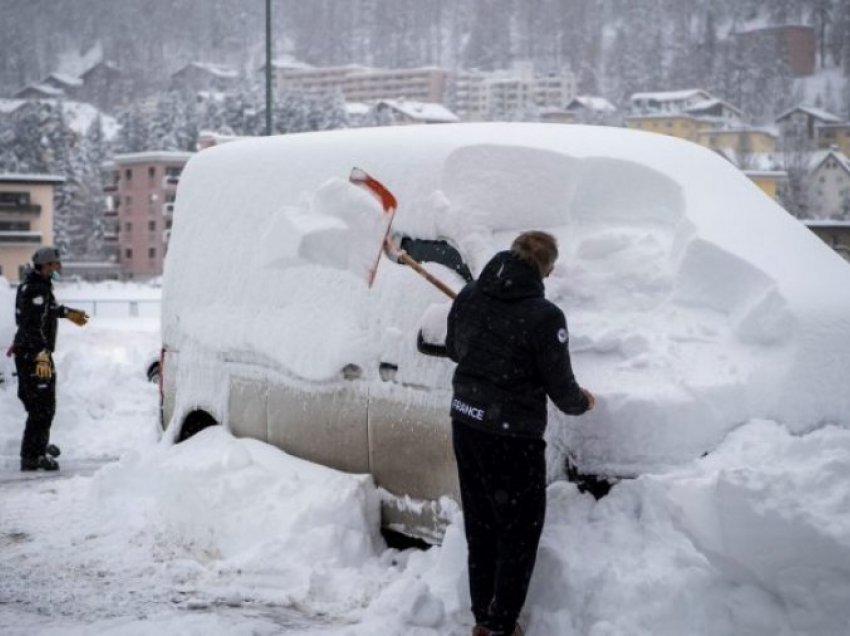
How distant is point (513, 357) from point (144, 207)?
88781mm

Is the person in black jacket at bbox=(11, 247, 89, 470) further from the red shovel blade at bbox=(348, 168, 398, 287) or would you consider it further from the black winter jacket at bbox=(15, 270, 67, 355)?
the red shovel blade at bbox=(348, 168, 398, 287)

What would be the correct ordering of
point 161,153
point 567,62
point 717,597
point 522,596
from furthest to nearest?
point 567,62 < point 161,153 < point 522,596 < point 717,597

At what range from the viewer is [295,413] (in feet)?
19.4

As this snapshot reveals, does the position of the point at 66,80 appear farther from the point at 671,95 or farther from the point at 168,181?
the point at 168,181

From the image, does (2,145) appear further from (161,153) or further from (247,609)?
(247,609)

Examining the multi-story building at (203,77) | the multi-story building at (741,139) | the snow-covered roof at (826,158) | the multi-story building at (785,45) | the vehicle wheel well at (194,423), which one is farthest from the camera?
the multi-story building at (203,77)

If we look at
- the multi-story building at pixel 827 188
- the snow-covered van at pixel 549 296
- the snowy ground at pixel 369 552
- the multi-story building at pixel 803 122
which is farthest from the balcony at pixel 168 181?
the snow-covered van at pixel 549 296

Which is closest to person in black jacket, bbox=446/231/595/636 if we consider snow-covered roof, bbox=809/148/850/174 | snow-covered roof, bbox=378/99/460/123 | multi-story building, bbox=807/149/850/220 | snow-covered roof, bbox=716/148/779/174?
snow-covered roof, bbox=809/148/850/174

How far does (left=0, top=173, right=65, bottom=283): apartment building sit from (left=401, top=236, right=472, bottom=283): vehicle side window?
2672 inches

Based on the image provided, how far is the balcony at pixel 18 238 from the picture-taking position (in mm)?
69000

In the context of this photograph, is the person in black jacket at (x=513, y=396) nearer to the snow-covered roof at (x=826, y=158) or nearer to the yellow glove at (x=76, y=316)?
the yellow glove at (x=76, y=316)

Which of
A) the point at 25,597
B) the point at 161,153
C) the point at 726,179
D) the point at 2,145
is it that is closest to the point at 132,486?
the point at 25,597

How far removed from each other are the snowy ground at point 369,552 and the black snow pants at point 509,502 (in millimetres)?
168

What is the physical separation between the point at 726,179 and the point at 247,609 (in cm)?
305
